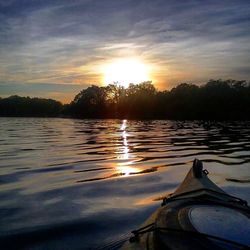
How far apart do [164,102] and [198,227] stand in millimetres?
117901

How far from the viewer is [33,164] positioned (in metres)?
14.6

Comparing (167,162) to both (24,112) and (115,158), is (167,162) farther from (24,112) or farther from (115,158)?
(24,112)

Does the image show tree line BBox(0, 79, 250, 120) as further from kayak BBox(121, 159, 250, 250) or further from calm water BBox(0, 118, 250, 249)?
kayak BBox(121, 159, 250, 250)

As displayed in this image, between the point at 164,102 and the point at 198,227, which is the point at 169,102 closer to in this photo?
the point at 164,102

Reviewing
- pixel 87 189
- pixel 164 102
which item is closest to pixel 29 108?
pixel 164 102

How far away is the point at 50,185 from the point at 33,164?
4.09 m

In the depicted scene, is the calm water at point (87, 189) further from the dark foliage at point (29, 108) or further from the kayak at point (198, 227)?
the dark foliage at point (29, 108)

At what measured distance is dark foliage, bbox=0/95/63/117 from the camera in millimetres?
166875

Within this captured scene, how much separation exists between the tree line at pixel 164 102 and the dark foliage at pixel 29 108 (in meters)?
0.51

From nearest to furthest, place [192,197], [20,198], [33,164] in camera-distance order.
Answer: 1. [192,197]
2. [20,198]
3. [33,164]

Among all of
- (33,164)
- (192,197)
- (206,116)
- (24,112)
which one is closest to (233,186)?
(192,197)

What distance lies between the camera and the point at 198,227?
4137 mm

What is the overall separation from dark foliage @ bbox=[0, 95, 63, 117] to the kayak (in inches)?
6465

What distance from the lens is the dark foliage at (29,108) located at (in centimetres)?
16688
